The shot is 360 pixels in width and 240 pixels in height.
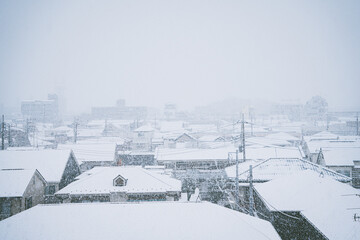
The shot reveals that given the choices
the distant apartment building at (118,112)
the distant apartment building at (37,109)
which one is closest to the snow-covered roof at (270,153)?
the distant apartment building at (118,112)

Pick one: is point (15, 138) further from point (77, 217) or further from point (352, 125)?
point (352, 125)

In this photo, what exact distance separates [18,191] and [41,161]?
6.02m

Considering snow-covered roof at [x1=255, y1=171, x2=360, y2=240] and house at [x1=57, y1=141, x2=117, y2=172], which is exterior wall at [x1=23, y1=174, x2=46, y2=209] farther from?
snow-covered roof at [x1=255, y1=171, x2=360, y2=240]

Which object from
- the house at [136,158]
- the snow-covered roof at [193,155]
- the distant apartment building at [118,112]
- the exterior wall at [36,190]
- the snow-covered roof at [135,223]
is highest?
the distant apartment building at [118,112]

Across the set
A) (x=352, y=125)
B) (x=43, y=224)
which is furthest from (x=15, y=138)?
(x=352, y=125)

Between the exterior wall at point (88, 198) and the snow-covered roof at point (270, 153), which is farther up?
the snow-covered roof at point (270, 153)

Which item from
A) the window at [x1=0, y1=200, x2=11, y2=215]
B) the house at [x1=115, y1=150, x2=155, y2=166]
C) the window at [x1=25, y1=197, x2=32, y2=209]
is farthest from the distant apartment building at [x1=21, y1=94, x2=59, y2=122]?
the window at [x1=0, y1=200, x2=11, y2=215]

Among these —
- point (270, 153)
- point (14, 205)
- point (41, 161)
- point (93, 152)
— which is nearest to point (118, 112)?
point (93, 152)

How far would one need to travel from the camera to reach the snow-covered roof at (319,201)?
32.8 ft

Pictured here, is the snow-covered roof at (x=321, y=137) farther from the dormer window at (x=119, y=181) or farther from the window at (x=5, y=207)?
the window at (x=5, y=207)

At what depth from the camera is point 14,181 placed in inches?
707

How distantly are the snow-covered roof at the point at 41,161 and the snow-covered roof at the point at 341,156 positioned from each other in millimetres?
26903

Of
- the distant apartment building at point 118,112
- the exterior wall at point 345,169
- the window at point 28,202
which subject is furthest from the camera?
the distant apartment building at point 118,112

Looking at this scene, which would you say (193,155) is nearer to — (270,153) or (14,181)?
(270,153)
